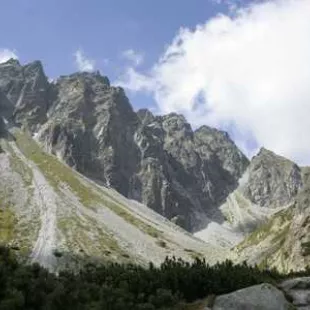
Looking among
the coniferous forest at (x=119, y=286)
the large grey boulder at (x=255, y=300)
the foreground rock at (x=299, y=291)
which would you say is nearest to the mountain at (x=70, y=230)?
the coniferous forest at (x=119, y=286)

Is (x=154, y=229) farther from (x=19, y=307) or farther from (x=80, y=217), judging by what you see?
(x=19, y=307)

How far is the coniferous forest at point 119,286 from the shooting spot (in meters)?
20.5

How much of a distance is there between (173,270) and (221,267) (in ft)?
8.27

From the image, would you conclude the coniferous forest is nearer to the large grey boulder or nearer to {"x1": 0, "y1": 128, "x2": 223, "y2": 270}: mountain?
the large grey boulder

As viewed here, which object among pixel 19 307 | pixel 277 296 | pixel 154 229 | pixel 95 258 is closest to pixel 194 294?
pixel 277 296

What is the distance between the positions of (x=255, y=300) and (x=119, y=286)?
6234mm

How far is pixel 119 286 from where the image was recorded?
85.3ft

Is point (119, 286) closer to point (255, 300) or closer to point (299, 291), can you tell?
point (255, 300)

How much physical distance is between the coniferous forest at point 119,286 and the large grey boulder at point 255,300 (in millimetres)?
1809

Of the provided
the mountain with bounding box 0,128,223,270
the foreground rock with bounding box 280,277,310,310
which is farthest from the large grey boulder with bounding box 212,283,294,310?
the mountain with bounding box 0,128,223,270

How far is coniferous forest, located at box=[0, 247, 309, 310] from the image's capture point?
2053cm

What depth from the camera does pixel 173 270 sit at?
1088 inches

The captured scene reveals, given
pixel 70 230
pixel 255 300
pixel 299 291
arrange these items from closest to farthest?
pixel 255 300 < pixel 299 291 < pixel 70 230

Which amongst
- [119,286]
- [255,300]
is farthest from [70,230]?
[255,300]
